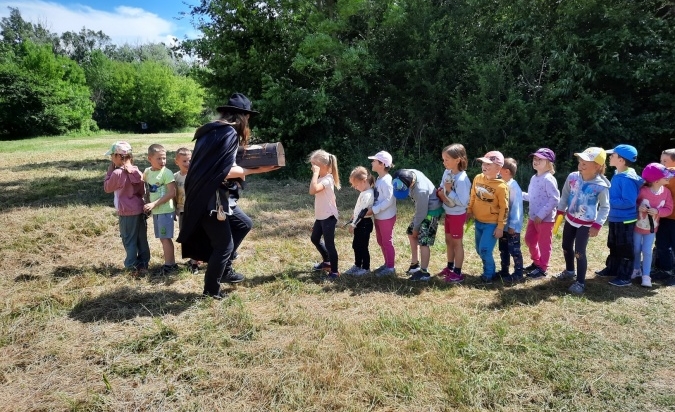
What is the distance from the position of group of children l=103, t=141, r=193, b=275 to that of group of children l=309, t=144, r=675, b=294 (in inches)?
66.4

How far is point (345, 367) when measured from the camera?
3230 millimetres

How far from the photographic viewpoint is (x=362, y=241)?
17.4 ft

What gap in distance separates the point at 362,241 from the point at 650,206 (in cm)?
325

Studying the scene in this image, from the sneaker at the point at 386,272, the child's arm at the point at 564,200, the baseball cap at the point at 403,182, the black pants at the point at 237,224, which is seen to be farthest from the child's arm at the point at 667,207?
the black pants at the point at 237,224

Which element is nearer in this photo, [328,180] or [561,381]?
[561,381]

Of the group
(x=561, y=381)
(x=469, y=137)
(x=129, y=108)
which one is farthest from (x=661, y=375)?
(x=129, y=108)

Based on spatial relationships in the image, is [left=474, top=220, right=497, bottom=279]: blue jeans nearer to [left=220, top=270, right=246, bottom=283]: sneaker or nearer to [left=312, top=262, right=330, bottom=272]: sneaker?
[left=312, top=262, right=330, bottom=272]: sneaker

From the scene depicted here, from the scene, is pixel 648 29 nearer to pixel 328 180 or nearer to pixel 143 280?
pixel 328 180

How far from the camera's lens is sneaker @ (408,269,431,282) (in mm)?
5109

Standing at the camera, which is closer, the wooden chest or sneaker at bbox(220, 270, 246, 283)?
the wooden chest

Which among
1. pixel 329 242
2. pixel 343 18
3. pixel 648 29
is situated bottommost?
pixel 329 242

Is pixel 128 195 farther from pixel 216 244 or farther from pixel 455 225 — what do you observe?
pixel 455 225

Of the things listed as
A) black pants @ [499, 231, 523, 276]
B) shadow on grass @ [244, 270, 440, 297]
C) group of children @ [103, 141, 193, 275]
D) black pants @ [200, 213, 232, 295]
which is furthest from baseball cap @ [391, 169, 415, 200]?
group of children @ [103, 141, 193, 275]

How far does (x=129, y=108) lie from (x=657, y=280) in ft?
152
